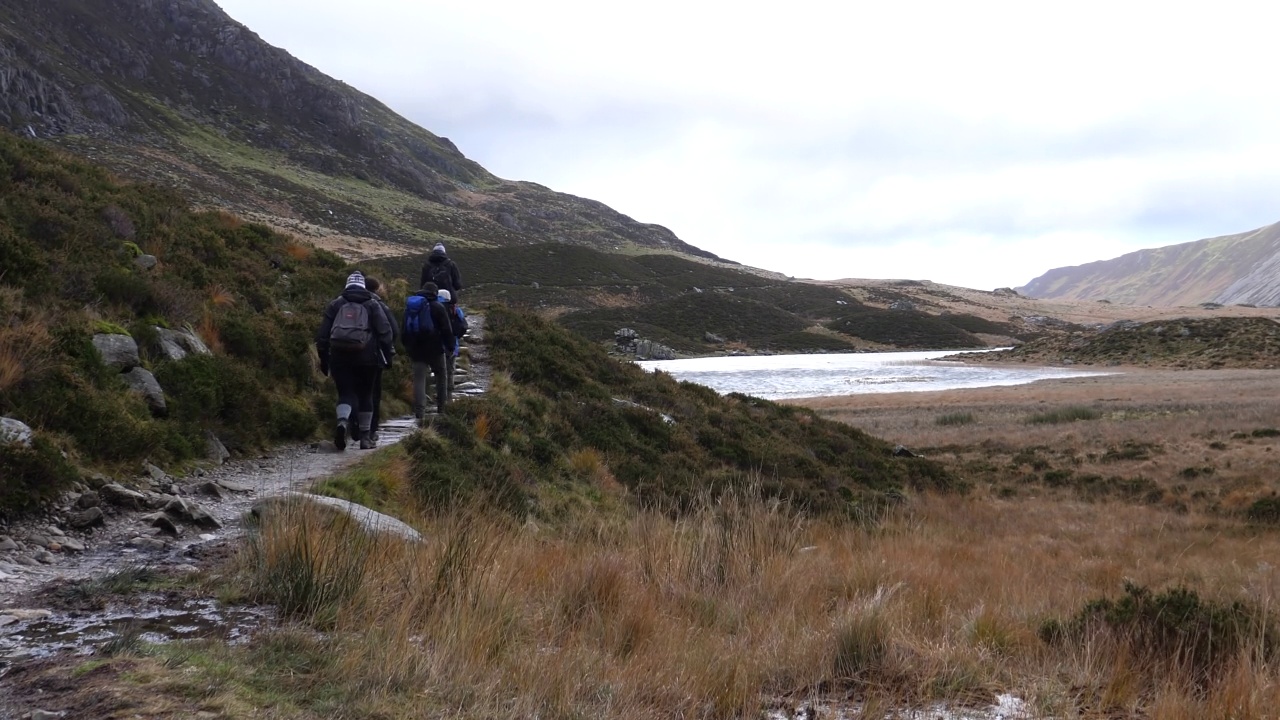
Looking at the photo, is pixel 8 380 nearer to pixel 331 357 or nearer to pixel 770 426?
pixel 331 357

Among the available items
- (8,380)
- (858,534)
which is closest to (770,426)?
(858,534)

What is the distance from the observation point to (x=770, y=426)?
19.7 m

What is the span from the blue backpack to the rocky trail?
8.98ft

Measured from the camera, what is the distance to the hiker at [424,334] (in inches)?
389

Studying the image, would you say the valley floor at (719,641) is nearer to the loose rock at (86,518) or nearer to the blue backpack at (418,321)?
the loose rock at (86,518)

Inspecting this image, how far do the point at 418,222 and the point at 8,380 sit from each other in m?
119

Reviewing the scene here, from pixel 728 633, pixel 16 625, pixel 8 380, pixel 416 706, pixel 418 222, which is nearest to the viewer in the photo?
pixel 416 706

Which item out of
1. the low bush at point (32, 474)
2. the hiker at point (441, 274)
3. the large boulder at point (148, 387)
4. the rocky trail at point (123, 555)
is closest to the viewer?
the rocky trail at point (123, 555)

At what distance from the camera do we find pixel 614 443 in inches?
526

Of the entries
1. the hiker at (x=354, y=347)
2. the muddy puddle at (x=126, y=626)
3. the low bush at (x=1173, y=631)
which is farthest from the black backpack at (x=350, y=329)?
the low bush at (x=1173, y=631)

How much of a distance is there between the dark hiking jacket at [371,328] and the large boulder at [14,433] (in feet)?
10.9

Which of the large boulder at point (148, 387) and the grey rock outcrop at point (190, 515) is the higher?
the large boulder at point (148, 387)

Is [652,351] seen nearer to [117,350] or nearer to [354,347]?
[354,347]

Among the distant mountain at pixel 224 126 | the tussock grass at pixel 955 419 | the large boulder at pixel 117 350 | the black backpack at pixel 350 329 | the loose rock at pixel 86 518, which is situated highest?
the distant mountain at pixel 224 126
